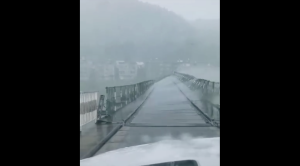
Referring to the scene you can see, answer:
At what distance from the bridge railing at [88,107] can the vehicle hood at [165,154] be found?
3.26 metres

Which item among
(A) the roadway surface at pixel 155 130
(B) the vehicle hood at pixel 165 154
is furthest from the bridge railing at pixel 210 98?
(B) the vehicle hood at pixel 165 154

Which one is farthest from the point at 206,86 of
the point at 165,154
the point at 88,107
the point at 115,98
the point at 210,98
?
the point at 165,154

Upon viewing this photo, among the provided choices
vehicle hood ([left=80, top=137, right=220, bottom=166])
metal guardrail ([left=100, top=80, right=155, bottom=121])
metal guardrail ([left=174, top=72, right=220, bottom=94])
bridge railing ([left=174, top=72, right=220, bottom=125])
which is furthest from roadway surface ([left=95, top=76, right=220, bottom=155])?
vehicle hood ([left=80, top=137, right=220, bottom=166])

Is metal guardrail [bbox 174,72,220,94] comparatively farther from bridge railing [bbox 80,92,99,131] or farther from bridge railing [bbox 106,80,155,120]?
bridge railing [bbox 106,80,155,120]

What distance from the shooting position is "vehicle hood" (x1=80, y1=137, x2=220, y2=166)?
1884 millimetres

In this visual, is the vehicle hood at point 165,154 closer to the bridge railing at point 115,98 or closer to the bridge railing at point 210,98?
the bridge railing at point 210,98

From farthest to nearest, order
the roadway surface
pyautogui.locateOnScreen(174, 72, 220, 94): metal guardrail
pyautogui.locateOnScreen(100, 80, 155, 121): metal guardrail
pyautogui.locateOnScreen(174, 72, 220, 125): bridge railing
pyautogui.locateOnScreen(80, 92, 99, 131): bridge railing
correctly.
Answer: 1. pyautogui.locateOnScreen(174, 72, 220, 94): metal guardrail
2. pyautogui.locateOnScreen(174, 72, 220, 125): bridge railing
3. pyautogui.locateOnScreen(100, 80, 155, 121): metal guardrail
4. pyautogui.locateOnScreen(80, 92, 99, 131): bridge railing
5. the roadway surface

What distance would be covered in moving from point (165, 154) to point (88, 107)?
13.7 feet

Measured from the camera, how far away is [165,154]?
2033 millimetres

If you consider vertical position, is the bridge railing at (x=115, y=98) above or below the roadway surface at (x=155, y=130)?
above

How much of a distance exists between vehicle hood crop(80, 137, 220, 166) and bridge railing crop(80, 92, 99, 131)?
10.7 ft

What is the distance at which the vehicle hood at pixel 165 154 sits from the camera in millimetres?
1884
